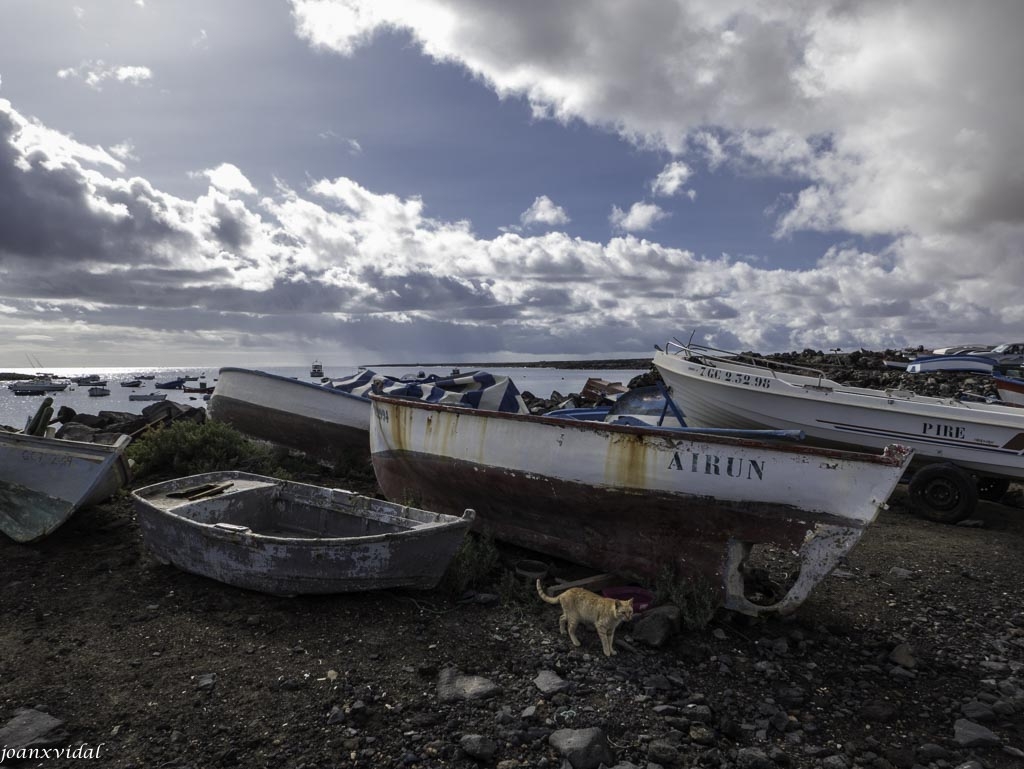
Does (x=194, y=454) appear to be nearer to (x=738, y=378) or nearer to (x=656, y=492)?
(x=656, y=492)

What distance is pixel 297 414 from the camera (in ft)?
39.5

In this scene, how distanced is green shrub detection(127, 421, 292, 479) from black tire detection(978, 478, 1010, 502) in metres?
12.4

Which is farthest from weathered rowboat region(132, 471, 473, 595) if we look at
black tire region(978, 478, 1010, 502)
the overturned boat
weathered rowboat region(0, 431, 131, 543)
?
black tire region(978, 478, 1010, 502)

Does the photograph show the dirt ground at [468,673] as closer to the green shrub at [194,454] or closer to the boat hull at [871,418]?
the boat hull at [871,418]

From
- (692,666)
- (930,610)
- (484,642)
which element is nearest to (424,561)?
(484,642)

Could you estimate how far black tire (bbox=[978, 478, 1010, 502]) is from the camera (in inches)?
407

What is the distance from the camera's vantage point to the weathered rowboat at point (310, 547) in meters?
5.40

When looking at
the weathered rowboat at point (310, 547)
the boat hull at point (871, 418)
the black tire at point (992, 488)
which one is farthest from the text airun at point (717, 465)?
the black tire at point (992, 488)

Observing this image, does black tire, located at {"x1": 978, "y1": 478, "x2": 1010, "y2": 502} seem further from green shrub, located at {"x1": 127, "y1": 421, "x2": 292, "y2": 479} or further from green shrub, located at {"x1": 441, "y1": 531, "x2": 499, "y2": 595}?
green shrub, located at {"x1": 127, "y1": 421, "x2": 292, "y2": 479}

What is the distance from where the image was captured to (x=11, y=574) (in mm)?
6195

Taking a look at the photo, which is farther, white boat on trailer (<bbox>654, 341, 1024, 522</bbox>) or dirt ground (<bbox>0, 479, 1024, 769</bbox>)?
white boat on trailer (<bbox>654, 341, 1024, 522</bbox>)

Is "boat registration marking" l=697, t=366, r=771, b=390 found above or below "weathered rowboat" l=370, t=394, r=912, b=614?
above

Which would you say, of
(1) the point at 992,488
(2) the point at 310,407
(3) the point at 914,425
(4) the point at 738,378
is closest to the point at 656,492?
(4) the point at 738,378

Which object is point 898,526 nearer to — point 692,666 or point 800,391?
point 800,391
